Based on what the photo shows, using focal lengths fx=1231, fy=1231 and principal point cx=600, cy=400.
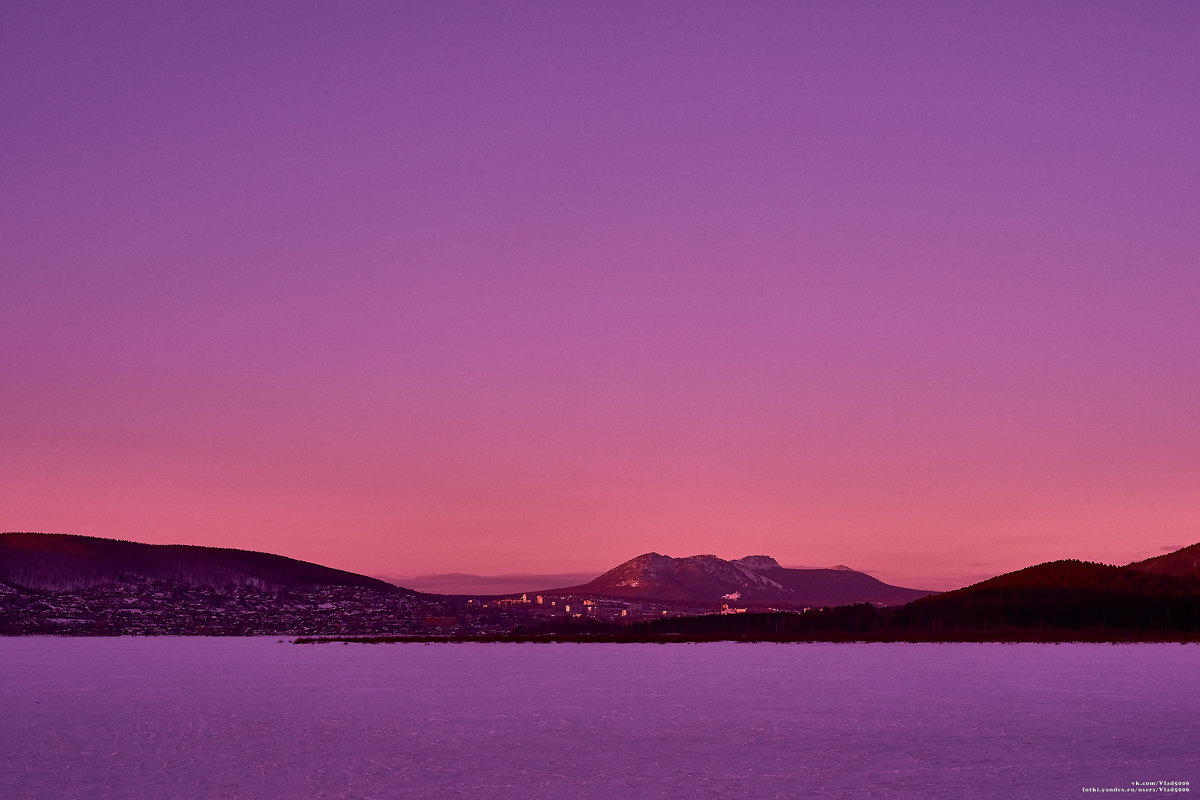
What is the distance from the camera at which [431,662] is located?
142 meters

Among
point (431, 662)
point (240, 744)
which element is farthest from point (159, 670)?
point (240, 744)

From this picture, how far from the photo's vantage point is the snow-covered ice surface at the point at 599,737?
119 ft

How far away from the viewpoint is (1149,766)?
128 feet

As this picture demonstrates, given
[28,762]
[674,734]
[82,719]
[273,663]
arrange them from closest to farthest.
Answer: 1. [28,762]
2. [674,734]
3. [82,719]
4. [273,663]

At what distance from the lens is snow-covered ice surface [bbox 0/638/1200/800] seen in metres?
36.4

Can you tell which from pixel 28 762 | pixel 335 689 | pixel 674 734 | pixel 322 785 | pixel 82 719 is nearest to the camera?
pixel 322 785

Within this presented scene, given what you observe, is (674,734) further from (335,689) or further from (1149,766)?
(335,689)

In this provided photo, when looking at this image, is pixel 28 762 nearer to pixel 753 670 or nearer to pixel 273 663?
pixel 753 670

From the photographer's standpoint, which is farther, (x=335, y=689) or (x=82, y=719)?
(x=335, y=689)

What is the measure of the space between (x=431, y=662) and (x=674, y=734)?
94.3m

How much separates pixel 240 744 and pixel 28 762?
828cm

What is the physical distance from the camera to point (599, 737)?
165 feet

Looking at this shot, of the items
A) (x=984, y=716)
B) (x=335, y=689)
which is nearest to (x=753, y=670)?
(x=335, y=689)

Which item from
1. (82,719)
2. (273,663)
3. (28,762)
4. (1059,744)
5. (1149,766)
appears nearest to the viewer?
(1149,766)
